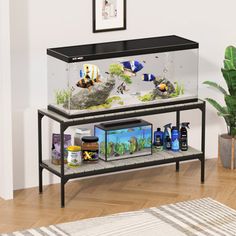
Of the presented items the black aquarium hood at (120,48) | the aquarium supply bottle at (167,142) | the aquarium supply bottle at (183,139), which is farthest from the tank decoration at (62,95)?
the aquarium supply bottle at (183,139)

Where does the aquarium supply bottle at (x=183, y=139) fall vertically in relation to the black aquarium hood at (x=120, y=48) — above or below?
below

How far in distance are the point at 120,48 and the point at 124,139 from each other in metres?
0.78

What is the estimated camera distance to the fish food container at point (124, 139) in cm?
752

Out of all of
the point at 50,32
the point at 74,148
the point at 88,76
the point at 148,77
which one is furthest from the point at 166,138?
the point at 50,32

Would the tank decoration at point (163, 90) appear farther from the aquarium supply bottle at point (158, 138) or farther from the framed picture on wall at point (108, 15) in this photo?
the framed picture on wall at point (108, 15)

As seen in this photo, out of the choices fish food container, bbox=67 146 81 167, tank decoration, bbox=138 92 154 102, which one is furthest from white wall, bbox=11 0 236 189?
tank decoration, bbox=138 92 154 102

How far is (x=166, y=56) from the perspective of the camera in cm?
751

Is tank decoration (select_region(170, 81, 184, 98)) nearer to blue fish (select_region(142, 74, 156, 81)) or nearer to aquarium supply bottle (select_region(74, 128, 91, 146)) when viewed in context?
blue fish (select_region(142, 74, 156, 81))

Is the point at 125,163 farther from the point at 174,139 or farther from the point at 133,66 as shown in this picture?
the point at 133,66

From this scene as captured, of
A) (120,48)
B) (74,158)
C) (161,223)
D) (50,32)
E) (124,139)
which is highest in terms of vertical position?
(50,32)

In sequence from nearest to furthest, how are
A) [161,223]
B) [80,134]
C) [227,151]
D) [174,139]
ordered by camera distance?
[161,223], [80,134], [174,139], [227,151]

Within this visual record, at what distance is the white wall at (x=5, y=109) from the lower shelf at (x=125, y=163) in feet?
1.11

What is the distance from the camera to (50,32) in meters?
7.54

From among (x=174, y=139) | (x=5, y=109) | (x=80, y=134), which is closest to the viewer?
(x=5, y=109)
